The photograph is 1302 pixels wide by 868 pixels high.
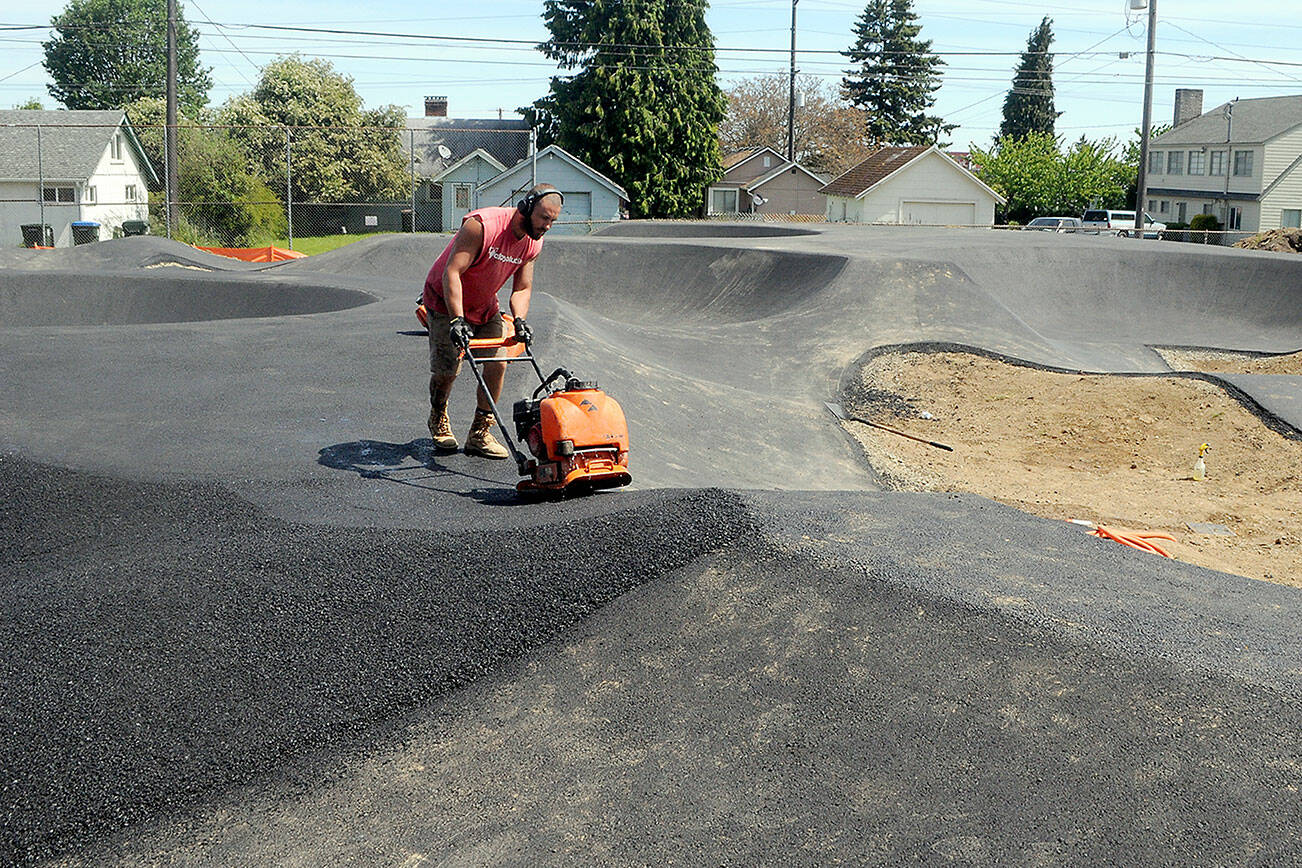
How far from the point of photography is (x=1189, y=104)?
74.7 meters

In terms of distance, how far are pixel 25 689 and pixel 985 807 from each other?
341 centimetres

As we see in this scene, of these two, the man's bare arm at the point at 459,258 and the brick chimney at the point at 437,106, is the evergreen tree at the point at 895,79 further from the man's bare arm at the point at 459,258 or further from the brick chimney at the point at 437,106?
the man's bare arm at the point at 459,258

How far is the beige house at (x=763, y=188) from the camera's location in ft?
190

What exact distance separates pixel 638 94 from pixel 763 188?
40.1ft

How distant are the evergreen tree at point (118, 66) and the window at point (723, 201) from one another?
1671 inches

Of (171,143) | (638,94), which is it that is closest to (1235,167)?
(638,94)

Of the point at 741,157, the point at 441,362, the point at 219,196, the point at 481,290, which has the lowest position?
the point at 441,362

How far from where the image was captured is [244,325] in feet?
41.7

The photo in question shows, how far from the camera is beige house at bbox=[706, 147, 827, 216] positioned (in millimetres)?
58000

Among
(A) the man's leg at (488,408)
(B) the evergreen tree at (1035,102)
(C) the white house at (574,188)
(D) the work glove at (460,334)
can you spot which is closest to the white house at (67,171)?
(C) the white house at (574,188)

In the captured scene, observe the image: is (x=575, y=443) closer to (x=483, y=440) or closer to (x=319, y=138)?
(x=483, y=440)

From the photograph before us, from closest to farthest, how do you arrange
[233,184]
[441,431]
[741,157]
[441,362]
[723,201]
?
[441,362] → [441,431] → [233,184] → [723,201] → [741,157]

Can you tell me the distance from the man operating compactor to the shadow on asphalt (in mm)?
233

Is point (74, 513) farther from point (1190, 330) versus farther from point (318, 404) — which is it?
point (1190, 330)
